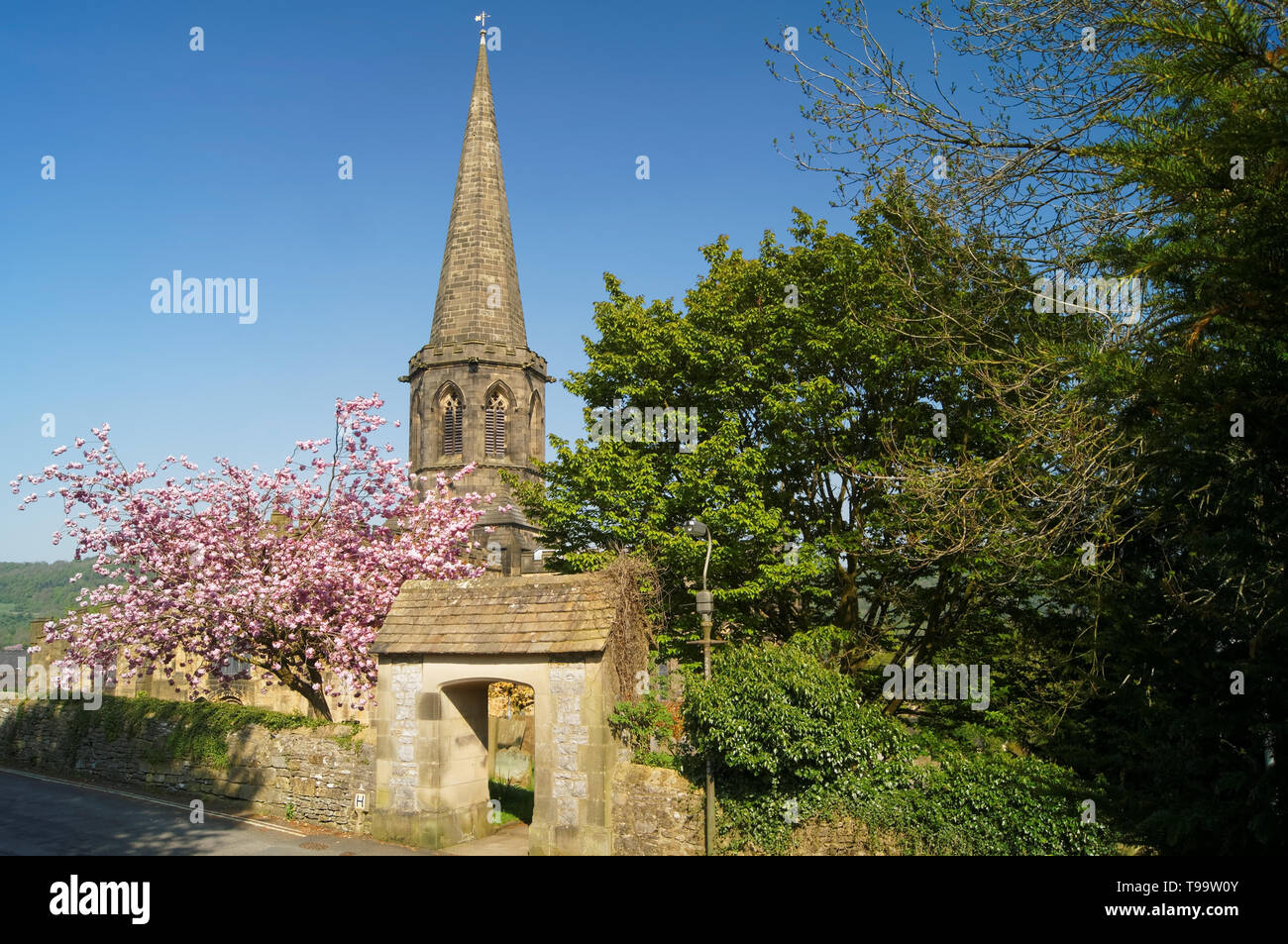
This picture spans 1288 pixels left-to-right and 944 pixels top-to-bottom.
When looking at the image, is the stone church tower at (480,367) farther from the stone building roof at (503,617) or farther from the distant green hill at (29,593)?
the distant green hill at (29,593)

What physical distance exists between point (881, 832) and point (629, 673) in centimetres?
478

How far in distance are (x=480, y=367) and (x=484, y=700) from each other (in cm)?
2773

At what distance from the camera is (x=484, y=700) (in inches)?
655

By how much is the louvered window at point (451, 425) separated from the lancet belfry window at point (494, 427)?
1.36 m

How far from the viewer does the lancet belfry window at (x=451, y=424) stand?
→ 42.4m

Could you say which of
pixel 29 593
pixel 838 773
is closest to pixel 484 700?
pixel 838 773

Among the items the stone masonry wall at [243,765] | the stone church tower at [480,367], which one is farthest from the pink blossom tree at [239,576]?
the stone church tower at [480,367]

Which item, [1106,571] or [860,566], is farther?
[860,566]

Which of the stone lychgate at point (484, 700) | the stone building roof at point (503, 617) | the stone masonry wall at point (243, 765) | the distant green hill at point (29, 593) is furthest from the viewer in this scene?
the distant green hill at point (29, 593)

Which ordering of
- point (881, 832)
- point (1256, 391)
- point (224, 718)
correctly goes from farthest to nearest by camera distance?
point (224, 718)
point (881, 832)
point (1256, 391)

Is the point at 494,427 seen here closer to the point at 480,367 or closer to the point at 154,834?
the point at 480,367
